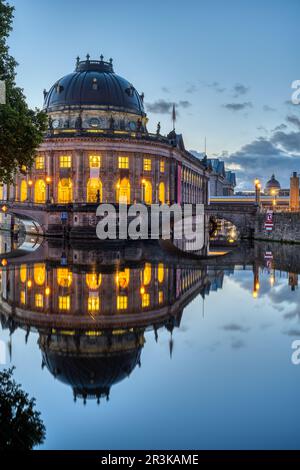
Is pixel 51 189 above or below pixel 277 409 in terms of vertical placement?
above

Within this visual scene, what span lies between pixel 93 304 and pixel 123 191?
60545 mm

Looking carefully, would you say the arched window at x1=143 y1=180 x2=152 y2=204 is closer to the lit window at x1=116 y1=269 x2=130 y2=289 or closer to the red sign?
the red sign

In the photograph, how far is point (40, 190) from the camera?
260 ft

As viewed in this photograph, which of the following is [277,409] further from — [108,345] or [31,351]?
[31,351]

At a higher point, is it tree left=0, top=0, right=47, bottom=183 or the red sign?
tree left=0, top=0, right=47, bottom=183

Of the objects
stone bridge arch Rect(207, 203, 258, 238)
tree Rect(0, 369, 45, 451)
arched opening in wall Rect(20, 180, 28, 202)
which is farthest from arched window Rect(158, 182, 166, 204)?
tree Rect(0, 369, 45, 451)

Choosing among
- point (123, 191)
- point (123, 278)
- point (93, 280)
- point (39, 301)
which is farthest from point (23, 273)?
point (123, 191)

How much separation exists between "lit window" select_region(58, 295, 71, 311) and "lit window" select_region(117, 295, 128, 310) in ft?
6.80

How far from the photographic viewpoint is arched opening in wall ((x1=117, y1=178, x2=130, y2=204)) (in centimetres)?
7662

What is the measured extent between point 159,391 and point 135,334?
4.63 m

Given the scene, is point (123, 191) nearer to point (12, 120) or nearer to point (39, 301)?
point (12, 120)

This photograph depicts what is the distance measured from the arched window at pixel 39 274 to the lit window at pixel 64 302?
170 inches

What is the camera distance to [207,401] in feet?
30.6
